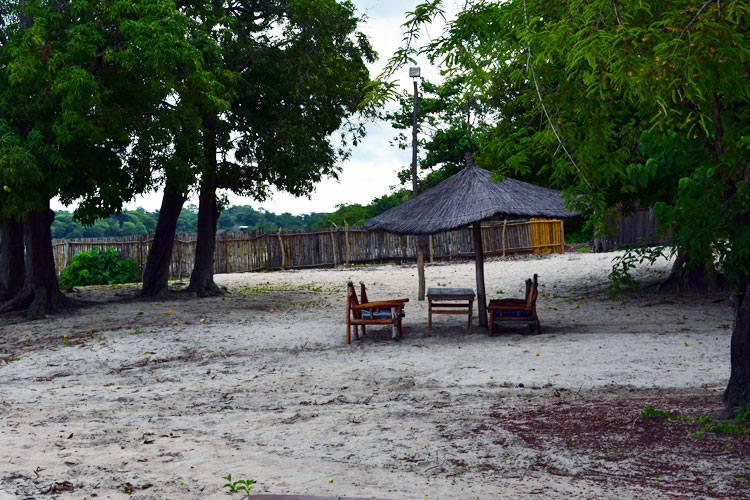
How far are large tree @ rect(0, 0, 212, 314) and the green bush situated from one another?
23.7ft

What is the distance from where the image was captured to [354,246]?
2756 centimetres

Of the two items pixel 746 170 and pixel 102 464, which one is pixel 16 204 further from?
pixel 746 170

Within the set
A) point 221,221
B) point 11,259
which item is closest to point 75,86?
point 11,259

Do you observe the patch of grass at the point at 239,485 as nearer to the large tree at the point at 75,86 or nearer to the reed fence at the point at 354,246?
the large tree at the point at 75,86

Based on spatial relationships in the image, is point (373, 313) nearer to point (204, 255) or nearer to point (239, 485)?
point (239, 485)

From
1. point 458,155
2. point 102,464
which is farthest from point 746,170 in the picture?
point 458,155

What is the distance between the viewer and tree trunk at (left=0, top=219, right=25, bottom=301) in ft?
49.6

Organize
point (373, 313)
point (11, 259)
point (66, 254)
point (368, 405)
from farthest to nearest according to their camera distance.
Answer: point (66, 254) < point (11, 259) < point (373, 313) < point (368, 405)

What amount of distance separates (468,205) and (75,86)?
6.85 m

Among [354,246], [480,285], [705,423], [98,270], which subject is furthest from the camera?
[354,246]

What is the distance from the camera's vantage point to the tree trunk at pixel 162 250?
17000 mm

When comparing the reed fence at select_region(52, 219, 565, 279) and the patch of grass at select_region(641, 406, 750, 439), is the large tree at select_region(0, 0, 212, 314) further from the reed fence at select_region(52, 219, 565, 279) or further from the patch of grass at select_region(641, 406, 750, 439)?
the reed fence at select_region(52, 219, 565, 279)

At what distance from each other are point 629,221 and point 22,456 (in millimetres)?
24471

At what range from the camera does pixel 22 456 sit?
17.1 ft
